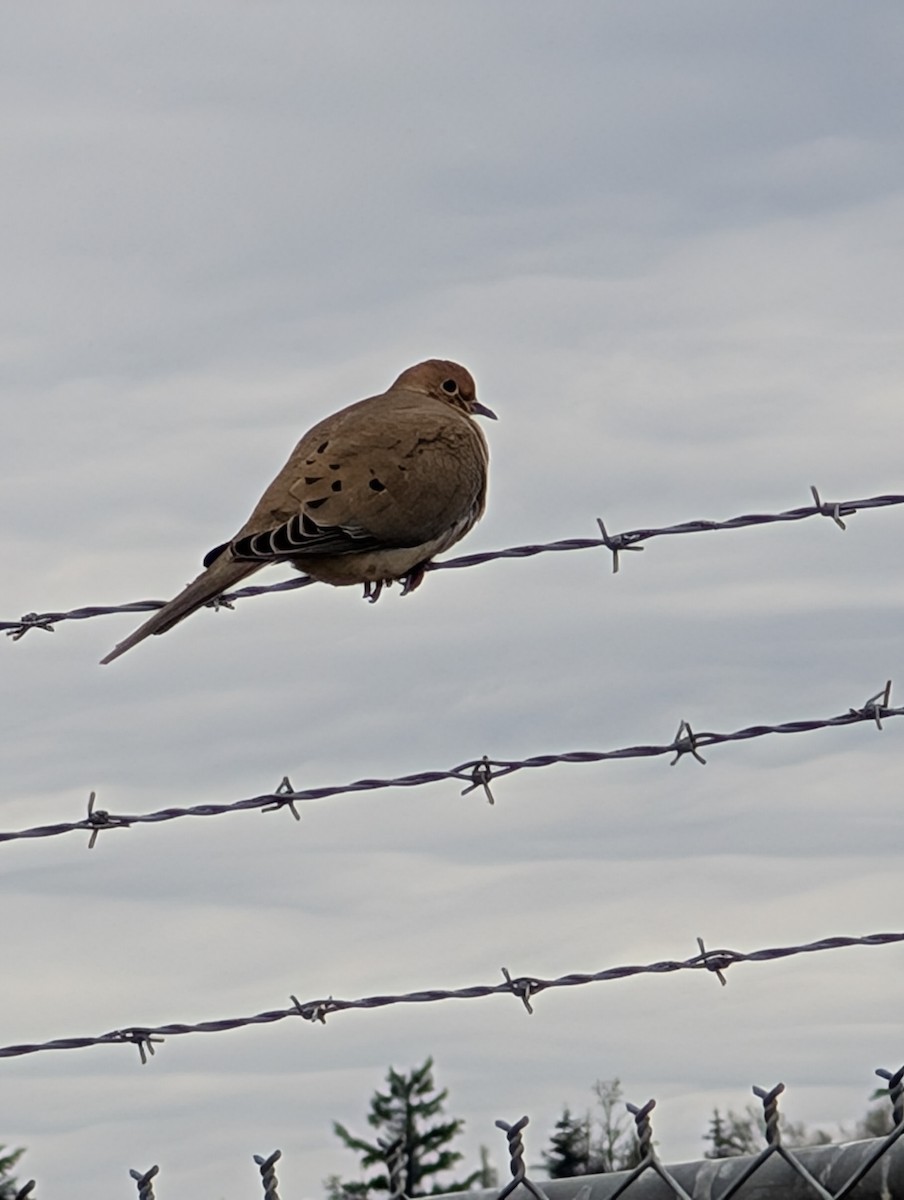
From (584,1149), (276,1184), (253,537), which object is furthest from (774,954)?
(584,1149)

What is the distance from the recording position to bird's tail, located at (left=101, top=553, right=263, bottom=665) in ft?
19.4

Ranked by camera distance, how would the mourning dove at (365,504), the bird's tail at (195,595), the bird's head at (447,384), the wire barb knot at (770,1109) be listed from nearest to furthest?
the wire barb knot at (770,1109) → the bird's tail at (195,595) → the mourning dove at (365,504) → the bird's head at (447,384)

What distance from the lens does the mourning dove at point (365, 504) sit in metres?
6.53

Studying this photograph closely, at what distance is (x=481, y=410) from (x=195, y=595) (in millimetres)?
2880

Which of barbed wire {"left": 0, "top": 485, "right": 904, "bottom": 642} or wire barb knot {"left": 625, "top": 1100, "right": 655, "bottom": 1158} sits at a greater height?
barbed wire {"left": 0, "top": 485, "right": 904, "bottom": 642}

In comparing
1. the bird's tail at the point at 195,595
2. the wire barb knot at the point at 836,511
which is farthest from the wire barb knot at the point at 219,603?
the wire barb knot at the point at 836,511

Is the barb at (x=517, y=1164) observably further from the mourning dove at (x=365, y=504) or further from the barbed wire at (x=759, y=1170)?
the mourning dove at (x=365, y=504)

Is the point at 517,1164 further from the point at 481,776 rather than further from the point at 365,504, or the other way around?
the point at 365,504

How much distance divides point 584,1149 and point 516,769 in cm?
336

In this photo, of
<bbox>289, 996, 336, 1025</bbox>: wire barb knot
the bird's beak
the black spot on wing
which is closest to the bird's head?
the bird's beak

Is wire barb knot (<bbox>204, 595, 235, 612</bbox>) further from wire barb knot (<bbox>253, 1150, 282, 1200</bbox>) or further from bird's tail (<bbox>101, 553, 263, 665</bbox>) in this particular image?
wire barb knot (<bbox>253, 1150, 282, 1200</bbox>)

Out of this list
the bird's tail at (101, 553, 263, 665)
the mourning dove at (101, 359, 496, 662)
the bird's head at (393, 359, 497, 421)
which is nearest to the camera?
the bird's tail at (101, 553, 263, 665)

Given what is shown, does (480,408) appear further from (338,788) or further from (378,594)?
(338,788)

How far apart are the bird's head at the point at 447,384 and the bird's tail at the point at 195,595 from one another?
7.74ft
